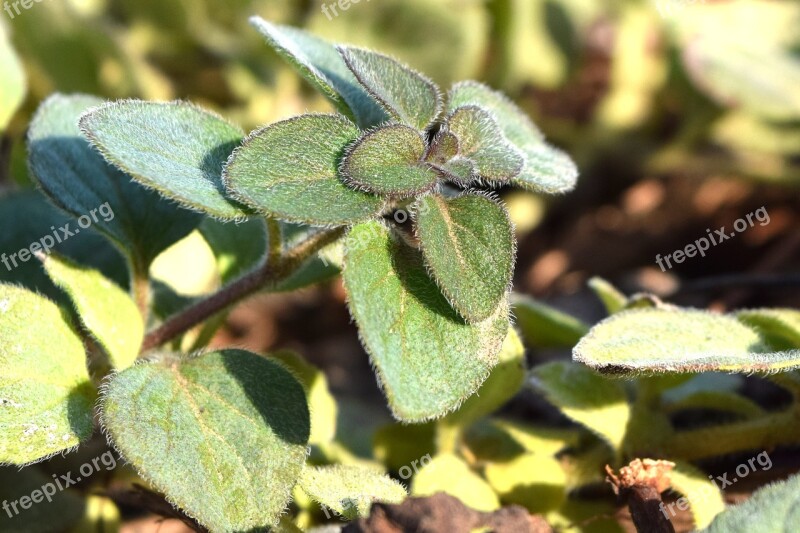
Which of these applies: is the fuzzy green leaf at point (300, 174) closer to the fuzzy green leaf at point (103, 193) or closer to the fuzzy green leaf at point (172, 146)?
the fuzzy green leaf at point (172, 146)

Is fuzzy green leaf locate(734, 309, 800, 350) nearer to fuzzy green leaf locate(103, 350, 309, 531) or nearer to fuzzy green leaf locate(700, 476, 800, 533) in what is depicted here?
fuzzy green leaf locate(700, 476, 800, 533)

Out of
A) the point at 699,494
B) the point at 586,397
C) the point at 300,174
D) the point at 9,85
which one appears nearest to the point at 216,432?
the point at 300,174

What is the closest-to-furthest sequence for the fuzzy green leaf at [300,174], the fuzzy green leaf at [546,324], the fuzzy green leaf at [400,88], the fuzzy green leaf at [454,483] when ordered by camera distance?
1. the fuzzy green leaf at [300,174]
2. the fuzzy green leaf at [400,88]
3. the fuzzy green leaf at [454,483]
4. the fuzzy green leaf at [546,324]

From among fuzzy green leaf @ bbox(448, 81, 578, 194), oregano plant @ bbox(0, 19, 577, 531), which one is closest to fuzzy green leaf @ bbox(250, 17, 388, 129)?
oregano plant @ bbox(0, 19, 577, 531)

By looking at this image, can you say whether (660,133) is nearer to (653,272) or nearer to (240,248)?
(653,272)

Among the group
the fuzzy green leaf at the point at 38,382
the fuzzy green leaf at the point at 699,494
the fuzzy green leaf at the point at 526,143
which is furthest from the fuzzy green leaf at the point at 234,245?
the fuzzy green leaf at the point at 699,494

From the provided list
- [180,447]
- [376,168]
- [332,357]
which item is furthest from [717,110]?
[180,447]
